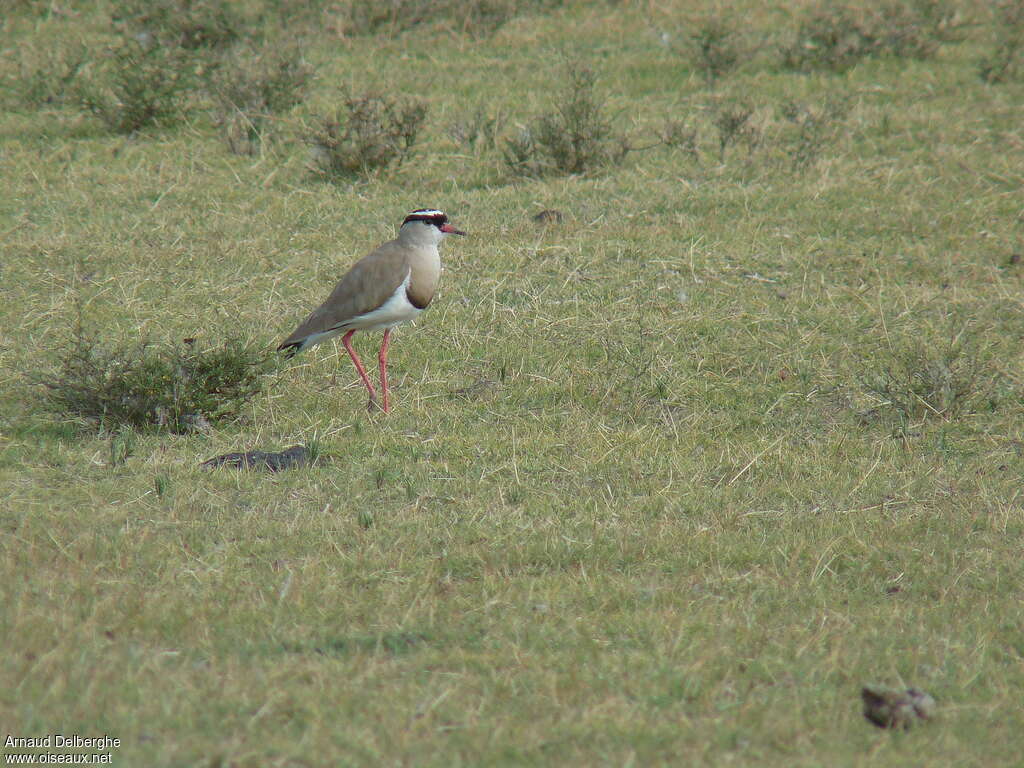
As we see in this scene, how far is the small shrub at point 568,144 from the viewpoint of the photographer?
10516 millimetres

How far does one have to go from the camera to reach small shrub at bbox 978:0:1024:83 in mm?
12680

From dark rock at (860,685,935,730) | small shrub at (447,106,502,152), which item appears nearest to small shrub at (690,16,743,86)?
small shrub at (447,106,502,152)

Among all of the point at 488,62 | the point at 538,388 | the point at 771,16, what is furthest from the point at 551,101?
the point at 538,388

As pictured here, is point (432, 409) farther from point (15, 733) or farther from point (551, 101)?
point (551, 101)

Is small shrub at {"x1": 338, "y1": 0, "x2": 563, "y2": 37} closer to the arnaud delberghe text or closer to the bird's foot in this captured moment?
the bird's foot

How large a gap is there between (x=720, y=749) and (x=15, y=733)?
2139 millimetres

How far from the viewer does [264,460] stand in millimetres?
6004

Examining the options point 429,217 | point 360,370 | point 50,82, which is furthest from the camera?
point 50,82

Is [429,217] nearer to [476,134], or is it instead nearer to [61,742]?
[476,134]

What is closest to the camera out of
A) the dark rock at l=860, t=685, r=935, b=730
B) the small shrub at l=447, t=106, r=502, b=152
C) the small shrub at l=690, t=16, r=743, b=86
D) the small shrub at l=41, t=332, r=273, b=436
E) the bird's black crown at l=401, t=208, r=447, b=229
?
the dark rock at l=860, t=685, r=935, b=730

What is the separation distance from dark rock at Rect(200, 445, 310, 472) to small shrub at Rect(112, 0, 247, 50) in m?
7.92

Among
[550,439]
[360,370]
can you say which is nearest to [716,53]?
[360,370]

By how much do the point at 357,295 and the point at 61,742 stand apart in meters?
3.84

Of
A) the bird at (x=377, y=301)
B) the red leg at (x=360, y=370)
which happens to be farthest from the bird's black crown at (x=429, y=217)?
the red leg at (x=360, y=370)
